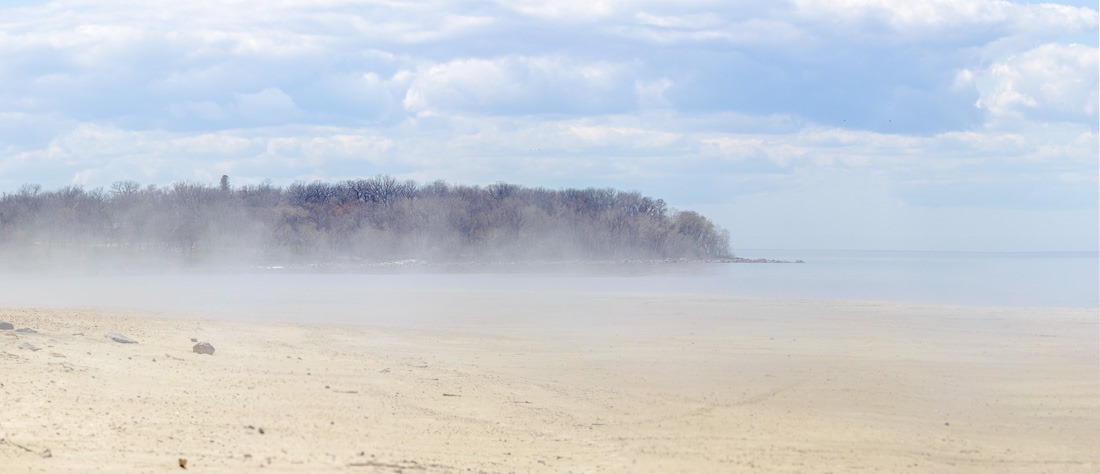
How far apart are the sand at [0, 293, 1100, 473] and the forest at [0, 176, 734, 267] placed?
7079 cm

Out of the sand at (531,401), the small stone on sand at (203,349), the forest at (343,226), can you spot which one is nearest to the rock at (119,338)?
the sand at (531,401)

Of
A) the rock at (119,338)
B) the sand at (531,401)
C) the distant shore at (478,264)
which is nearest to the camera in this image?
the sand at (531,401)

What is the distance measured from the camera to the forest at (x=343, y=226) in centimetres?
9375

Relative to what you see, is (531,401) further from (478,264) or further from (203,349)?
(478,264)

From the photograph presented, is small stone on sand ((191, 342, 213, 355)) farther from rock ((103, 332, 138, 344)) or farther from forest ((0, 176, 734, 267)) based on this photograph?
forest ((0, 176, 734, 267))

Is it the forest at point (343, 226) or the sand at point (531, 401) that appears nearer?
the sand at point (531, 401)

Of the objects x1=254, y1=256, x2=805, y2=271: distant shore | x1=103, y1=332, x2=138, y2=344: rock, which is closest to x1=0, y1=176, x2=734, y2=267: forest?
x1=254, y1=256, x2=805, y2=271: distant shore

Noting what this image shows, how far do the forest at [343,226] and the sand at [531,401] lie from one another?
70792mm

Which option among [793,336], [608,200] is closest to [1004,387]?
[793,336]

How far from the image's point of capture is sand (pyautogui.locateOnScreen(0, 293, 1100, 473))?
355 inches

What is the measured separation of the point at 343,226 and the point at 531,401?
10586 cm

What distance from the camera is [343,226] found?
115500 millimetres

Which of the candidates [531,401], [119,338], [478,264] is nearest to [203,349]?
[119,338]

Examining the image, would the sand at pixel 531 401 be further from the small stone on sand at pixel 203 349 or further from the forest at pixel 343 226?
the forest at pixel 343 226
